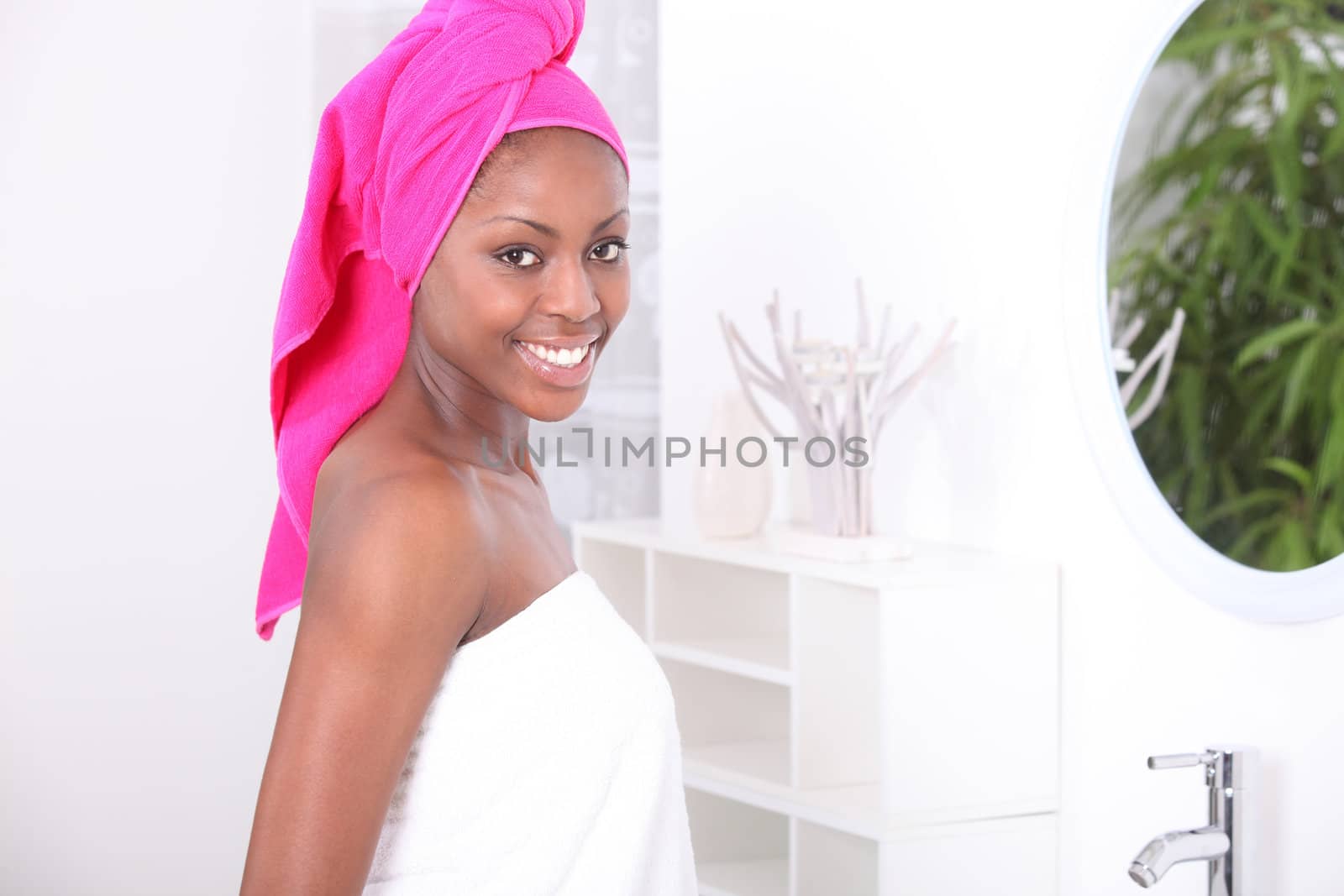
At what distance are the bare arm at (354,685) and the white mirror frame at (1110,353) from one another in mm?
876

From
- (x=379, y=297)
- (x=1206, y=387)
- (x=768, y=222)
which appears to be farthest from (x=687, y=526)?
(x=379, y=297)

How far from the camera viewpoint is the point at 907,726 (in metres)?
1.58

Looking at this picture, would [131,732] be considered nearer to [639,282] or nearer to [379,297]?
[639,282]

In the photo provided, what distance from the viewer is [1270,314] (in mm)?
1342

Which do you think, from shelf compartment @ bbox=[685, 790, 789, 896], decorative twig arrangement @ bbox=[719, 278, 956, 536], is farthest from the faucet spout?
shelf compartment @ bbox=[685, 790, 789, 896]

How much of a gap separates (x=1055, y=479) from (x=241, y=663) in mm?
1507

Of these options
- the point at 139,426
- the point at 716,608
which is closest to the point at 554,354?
the point at 716,608

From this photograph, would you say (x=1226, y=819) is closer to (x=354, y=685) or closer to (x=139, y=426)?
(x=354, y=685)

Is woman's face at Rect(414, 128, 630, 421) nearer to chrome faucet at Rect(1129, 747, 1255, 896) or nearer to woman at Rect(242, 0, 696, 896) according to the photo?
woman at Rect(242, 0, 696, 896)

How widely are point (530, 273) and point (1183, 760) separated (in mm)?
811

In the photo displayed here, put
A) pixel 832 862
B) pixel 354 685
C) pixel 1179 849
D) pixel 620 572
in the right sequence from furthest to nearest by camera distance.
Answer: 1. pixel 620 572
2. pixel 832 862
3. pixel 1179 849
4. pixel 354 685

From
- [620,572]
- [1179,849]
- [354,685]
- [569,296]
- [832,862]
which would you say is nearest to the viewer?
[354,685]

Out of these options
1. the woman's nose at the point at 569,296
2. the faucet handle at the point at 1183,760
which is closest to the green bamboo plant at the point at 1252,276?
the faucet handle at the point at 1183,760

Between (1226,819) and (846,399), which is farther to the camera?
(846,399)
